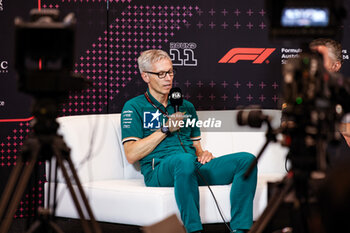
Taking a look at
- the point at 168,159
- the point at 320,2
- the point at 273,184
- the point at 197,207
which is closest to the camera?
the point at 320,2

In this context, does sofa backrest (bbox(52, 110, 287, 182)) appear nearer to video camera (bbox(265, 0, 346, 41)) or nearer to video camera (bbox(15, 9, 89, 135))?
video camera (bbox(15, 9, 89, 135))

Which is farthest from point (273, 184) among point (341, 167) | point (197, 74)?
point (197, 74)

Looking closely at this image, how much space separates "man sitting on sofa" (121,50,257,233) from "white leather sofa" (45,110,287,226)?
10 cm

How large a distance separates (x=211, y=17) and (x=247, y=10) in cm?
31

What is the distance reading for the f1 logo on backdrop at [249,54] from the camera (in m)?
3.82

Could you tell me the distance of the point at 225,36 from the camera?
150 inches

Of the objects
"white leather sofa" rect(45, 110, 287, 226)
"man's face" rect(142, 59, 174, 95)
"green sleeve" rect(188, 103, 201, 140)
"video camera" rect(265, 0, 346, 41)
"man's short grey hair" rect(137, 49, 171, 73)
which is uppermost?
"video camera" rect(265, 0, 346, 41)

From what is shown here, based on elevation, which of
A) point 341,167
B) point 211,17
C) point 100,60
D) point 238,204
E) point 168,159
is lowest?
point 238,204

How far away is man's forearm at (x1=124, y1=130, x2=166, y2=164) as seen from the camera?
284 cm

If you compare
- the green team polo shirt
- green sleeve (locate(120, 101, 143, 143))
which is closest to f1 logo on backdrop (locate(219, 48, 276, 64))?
the green team polo shirt

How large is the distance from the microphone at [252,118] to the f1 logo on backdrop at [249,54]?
87.2 inches

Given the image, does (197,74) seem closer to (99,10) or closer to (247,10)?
(247,10)

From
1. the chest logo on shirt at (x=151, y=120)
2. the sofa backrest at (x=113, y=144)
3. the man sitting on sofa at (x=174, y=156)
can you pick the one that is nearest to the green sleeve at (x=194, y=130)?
the man sitting on sofa at (x=174, y=156)

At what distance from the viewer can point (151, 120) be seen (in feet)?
9.87
